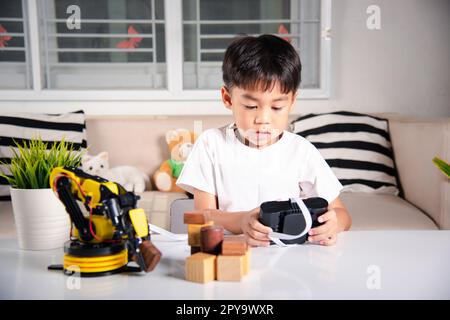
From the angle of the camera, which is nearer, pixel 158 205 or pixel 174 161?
pixel 158 205

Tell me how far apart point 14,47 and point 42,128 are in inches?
24.6

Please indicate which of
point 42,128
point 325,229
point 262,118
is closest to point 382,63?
point 42,128

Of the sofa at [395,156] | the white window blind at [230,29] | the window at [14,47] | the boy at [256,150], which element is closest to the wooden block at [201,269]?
the boy at [256,150]

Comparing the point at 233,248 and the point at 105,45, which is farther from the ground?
the point at 105,45

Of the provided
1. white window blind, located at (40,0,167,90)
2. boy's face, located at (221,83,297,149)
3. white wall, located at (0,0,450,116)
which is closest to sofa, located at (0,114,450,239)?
white wall, located at (0,0,450,116)

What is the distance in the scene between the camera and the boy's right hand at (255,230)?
2.72 feet

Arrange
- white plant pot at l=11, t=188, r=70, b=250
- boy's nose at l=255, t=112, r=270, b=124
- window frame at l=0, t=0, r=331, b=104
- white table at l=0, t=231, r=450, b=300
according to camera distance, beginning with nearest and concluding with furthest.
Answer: white table at l=0, t=231, r=450, b=300 → white plant pot at l=11, t=188, r=70, b=250 → boy's nose at l=255, t=112, r=270, b=124 → window frame at l=0, t=0, r=331, b=104

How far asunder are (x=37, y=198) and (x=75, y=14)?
206 cm

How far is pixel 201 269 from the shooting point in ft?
2.27

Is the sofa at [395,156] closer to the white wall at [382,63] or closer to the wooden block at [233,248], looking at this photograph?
the white wall at [382,63]

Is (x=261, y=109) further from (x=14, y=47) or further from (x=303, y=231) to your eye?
(x=14, y=47)

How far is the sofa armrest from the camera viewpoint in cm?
188

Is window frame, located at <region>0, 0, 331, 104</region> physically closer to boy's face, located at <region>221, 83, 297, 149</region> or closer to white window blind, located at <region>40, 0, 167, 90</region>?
white window blind, located at <region>40, 0, 167, 90</region>

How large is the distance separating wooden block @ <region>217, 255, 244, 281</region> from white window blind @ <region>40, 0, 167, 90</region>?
2.20 m
